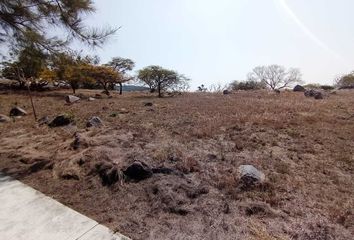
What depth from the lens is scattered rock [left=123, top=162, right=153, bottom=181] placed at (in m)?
4.14

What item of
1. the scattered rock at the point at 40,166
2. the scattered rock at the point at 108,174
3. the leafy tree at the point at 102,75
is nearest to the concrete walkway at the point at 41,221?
the scattered rock at the point at 108,174

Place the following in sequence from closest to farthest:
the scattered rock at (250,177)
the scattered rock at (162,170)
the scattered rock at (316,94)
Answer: the scattered rock at (250,177) → the scattered rock at (162,170) → the scattered rock at (316,94)

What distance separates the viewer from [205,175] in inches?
162

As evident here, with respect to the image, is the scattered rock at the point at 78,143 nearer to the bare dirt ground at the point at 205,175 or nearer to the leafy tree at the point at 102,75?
the bare dirt ground at the point at 205,175

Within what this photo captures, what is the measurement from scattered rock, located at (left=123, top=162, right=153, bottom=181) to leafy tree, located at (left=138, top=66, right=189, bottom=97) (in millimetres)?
16897

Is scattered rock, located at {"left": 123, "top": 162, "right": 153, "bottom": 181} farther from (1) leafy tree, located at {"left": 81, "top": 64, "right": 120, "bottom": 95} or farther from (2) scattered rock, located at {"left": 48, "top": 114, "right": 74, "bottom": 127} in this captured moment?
(1) leafy tree, located at {"left": 81, "top": 64, "right": 120, "bottom": 95}

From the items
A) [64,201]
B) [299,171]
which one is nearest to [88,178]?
[64,201]

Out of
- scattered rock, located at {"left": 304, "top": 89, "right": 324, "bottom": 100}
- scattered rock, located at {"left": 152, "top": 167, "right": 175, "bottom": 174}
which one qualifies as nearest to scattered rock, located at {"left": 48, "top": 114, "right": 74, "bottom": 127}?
scattered rock, located at {"left": 152, "top": 167, "right": 175, "bottom": 174}

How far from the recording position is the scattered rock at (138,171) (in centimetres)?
414

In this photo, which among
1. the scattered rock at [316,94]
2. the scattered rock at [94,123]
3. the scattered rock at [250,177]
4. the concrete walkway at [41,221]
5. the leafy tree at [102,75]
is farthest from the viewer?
the leafy tree at [102,75]

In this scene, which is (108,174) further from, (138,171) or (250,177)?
(250,177)

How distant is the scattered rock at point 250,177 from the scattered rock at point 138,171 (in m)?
1.30

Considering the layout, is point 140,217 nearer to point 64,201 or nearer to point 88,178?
point 64,201

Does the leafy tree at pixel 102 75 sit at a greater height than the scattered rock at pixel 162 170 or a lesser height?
greater
